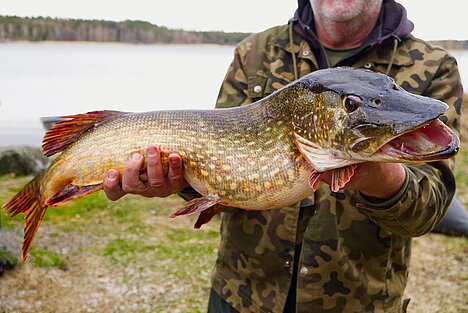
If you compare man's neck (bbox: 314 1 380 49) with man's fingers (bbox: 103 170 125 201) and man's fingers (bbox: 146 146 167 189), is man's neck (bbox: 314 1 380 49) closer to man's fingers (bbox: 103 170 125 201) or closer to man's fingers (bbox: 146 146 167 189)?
man's fingers (bbox: 146 146 167 189)

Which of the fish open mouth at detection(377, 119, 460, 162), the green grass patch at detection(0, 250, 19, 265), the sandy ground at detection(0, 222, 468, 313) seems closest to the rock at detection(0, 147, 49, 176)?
the sandy ground at detection(0, 222, 468, 313)

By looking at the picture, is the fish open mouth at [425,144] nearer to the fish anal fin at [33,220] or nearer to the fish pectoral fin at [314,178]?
the fish pectoral fin at [314,178]

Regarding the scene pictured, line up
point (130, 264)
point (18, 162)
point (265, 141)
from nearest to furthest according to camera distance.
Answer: point (265, 141)
point (130, 264)
point (18, 162)

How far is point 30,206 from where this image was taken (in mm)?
2514

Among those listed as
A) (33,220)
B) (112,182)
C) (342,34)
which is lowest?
(33,220)

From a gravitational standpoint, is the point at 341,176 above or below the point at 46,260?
above

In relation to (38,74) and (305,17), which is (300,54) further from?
(38,74)

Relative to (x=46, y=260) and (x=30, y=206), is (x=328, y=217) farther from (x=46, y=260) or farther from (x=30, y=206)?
(x=46, y=260)

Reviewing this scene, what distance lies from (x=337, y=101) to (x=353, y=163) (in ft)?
0.73

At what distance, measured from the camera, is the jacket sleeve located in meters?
2.16

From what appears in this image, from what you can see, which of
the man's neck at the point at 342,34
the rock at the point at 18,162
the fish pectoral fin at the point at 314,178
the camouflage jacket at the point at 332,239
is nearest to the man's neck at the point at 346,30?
the man's neck at the point at 342,34

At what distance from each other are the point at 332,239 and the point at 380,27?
1124 mm

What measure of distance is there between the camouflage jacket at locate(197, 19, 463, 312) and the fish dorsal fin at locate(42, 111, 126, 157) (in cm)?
82

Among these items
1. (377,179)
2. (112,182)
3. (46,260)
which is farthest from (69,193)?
(46,260)
